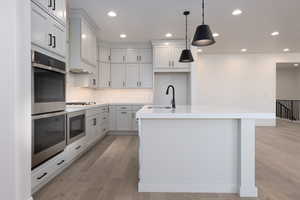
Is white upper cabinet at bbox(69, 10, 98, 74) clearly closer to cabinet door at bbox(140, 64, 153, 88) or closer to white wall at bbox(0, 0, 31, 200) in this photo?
cabinet door at bbox(140, 64, 153, 88)

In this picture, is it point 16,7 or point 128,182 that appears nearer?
point 16,7

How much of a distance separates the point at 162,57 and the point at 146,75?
0.72 metres

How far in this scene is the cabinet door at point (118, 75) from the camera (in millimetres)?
5570

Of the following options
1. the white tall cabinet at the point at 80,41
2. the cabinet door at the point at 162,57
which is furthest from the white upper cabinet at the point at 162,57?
the white tall cabinet at the point at 80,41

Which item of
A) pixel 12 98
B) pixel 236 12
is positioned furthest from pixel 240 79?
pixel 12 98

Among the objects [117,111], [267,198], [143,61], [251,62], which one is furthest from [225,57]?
[267,198]

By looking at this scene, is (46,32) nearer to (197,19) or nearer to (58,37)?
(58,37)

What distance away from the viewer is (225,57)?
707 centimetres

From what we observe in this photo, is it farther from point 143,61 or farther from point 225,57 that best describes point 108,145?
point 225,57

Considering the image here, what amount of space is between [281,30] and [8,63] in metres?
5.40

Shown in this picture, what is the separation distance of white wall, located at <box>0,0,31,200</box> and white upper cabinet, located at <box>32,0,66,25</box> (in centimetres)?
62

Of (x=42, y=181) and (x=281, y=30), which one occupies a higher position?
(x=281, y=30)

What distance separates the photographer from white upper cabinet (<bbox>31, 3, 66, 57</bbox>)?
2.04m

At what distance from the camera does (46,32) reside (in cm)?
226
